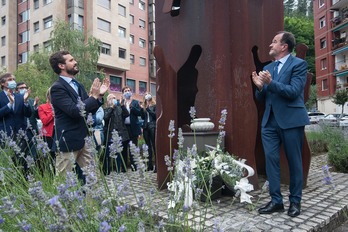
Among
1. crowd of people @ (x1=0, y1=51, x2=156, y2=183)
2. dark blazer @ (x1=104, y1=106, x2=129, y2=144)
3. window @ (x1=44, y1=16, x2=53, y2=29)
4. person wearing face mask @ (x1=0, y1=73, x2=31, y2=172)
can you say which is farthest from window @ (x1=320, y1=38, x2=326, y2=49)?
person wearing face mask @ (x1=0, y1=73, x2=31, y2=172)

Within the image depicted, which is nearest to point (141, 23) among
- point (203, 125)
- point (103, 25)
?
point (103, 25)

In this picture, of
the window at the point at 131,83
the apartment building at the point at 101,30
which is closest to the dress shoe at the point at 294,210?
the apartment building at the point at 101,30

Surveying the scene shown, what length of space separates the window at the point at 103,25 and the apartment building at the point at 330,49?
2784cm

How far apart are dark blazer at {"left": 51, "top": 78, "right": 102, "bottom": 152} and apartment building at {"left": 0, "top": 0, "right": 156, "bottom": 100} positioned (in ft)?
101

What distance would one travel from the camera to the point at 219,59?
5.14 m

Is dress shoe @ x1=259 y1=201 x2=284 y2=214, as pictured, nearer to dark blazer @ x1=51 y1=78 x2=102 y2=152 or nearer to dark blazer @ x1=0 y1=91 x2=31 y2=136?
dark blazer @ x1=51 y1=78 x2=102 y2=152

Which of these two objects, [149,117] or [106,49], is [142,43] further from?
[149,117]

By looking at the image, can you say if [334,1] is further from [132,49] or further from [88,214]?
[88,214]

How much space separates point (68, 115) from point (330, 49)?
46.5 meters

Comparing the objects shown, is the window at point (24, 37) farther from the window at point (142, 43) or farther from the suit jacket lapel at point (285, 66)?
the suit jacket lapel at point (285, 66)

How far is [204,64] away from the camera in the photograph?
5410 mm

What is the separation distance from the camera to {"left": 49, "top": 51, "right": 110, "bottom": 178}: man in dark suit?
11.8 feet

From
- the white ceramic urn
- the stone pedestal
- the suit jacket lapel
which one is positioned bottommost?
the stone pedestal

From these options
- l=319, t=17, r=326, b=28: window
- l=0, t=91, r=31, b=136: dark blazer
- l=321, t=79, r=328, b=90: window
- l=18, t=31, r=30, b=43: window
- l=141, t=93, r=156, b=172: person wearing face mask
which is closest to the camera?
l=0, t=91, r=31, b=136: dark blazer
